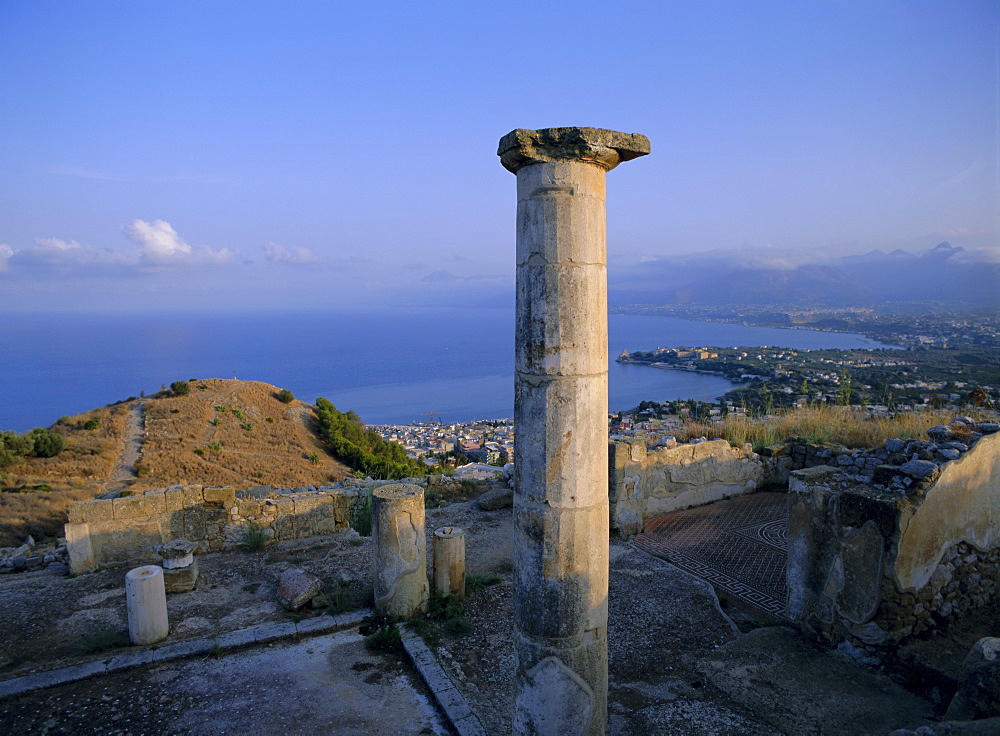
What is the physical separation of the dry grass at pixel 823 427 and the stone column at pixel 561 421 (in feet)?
26.2

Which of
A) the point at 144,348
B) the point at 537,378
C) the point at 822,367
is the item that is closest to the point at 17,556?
the point at 537,378

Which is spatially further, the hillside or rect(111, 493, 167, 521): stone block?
the hillside

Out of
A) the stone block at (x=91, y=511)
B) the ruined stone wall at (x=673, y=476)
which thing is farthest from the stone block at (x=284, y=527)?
the ruined stone wall at (x=673, y=476)

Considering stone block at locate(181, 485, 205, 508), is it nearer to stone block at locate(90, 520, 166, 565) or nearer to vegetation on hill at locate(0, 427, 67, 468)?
stone block at locate(90, 520, 166, 565)

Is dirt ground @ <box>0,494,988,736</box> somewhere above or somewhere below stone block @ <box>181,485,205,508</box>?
below

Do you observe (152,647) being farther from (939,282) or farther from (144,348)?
(939,282)

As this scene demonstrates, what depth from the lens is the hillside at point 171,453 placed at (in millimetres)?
13992

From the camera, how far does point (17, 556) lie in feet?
26.9

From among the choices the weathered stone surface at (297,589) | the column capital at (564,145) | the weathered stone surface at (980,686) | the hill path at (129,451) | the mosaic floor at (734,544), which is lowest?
the hill path at (129,451)

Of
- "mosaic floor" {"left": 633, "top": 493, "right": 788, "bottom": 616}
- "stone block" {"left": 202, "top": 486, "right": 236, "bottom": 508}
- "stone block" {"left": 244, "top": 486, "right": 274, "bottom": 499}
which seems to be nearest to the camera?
"mosaic floor" {"left": 633, "top": 493, "right": 788, "bottom": 616}

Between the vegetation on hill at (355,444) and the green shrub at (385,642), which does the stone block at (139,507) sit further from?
the vegetation on hill at (355,444)

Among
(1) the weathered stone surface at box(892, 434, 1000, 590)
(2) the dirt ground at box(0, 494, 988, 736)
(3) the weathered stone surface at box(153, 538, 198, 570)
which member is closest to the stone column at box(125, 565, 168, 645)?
(2) the dirt ground at box(0, 494, 988, 736)

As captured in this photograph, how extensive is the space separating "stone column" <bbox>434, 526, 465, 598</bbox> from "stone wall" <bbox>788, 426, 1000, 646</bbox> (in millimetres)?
3470

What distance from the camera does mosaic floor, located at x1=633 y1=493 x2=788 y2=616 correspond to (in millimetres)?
6742
